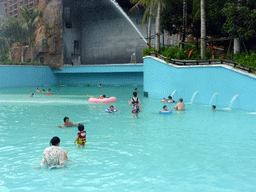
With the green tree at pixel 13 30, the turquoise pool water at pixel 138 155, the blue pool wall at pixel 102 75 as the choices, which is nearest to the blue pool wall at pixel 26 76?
the blue pool wall at pixel 102 75

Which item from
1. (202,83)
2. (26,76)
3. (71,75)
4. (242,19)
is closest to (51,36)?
(71,75)

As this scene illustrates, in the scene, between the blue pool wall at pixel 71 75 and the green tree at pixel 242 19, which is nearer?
the green tree at pixel 242 19

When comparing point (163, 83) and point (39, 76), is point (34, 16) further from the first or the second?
point (163, 83)

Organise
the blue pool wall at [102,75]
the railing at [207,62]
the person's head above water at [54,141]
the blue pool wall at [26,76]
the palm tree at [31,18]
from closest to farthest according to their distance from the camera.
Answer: the person's head above water at [54,141] → the railing at [207,62] → the blue pool wall at [26,76] → the blue pool wall at [102,75] → the palm tree at [31,18]

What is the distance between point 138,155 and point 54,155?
8.56 feet

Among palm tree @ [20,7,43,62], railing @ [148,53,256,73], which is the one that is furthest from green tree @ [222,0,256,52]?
palm tree @ [20,7,43,62]

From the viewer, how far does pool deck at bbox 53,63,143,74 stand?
4865 cm

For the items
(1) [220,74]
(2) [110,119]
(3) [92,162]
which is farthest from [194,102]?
(3) [92,162]

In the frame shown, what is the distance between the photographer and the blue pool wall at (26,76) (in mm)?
47906

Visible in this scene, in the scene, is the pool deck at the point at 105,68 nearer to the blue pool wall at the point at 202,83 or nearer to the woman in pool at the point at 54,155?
the blue pool wall at the point at 202,83

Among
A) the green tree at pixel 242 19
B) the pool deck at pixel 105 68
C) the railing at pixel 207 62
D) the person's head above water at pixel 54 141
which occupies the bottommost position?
the person's head above water at pixel 54 141

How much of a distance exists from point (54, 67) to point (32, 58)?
14.8 feet

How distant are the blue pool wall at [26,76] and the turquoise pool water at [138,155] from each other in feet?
114

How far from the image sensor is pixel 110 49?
5831 cm
